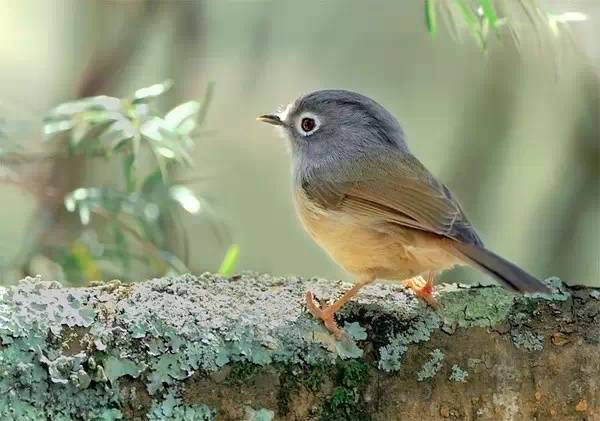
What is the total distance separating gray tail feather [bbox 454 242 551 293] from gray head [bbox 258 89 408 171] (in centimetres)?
64

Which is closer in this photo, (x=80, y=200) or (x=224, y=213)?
(x=80, y=200)

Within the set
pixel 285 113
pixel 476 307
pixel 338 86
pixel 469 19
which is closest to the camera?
pixel 476 307

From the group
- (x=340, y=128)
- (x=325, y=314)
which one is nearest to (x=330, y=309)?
(x=325, y=314)

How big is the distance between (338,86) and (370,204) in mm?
3041

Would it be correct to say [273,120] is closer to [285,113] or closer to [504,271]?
[285,113]

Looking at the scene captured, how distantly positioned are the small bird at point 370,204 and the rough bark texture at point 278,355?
0.11 metres

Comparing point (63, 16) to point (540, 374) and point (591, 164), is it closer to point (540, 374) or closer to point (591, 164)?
point (591, 164)

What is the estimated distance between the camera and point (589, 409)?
196cm

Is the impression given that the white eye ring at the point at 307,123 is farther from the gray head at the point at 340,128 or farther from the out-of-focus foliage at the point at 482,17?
the out-of-focus foliage at the point at 482,17

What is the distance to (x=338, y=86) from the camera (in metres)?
5.36

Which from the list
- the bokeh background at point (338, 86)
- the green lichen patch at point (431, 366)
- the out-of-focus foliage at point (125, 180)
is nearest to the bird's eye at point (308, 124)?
the out-of-focus foliage at point (125, 180)

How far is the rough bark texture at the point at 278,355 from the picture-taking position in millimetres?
1737

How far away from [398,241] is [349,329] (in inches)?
17.5

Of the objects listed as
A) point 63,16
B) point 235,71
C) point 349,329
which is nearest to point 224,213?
point 235,71
